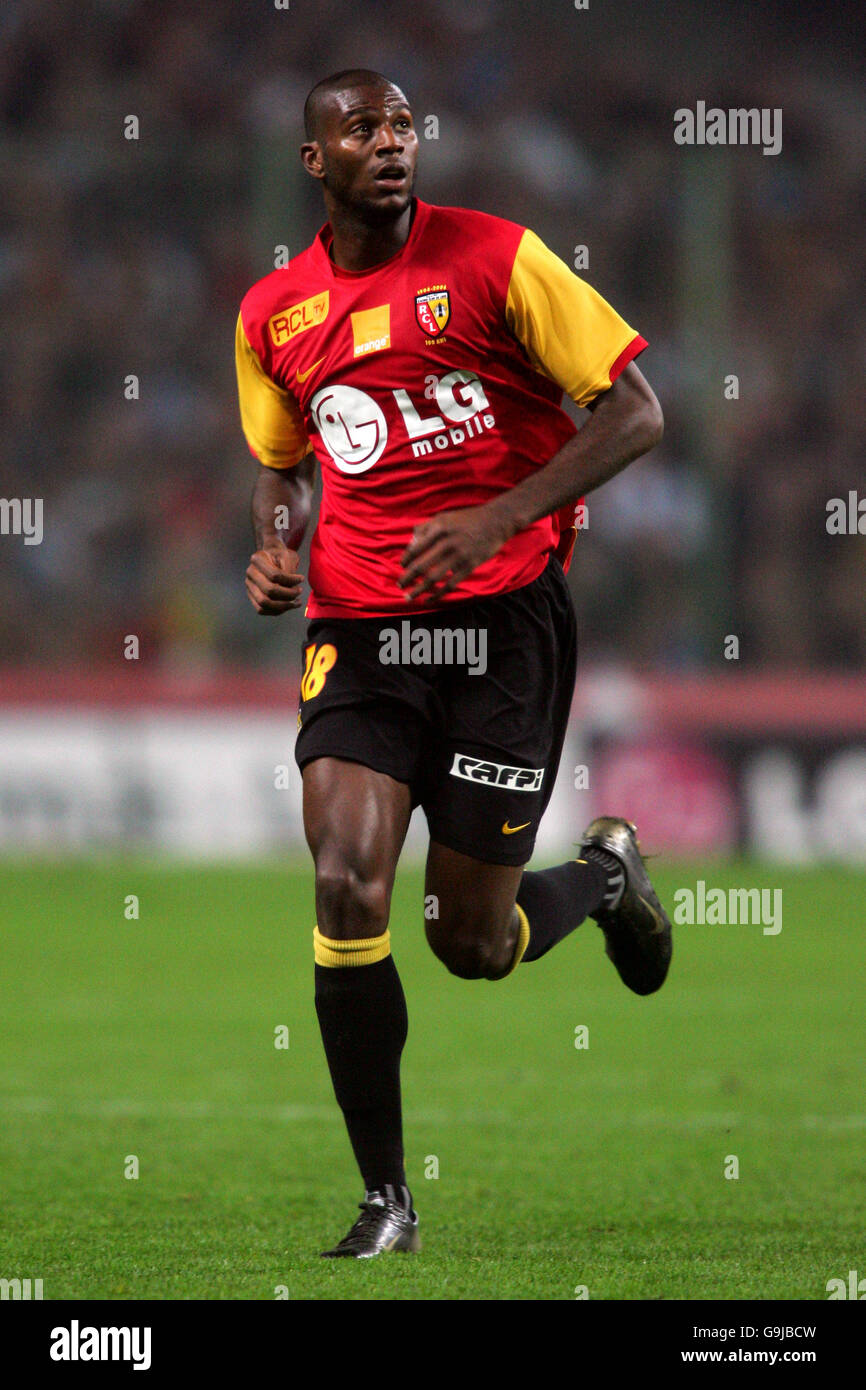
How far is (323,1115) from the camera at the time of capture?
5992 mm

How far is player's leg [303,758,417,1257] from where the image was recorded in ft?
12.9

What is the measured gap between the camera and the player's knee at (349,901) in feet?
12.9

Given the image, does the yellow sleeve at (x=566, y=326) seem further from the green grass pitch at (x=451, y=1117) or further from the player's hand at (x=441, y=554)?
the green grass pitch at (x=451, y=1117)

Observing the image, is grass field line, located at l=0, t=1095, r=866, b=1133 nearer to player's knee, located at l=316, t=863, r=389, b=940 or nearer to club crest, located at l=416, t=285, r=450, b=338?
player's knee, located at l=316, t=863, r=389, b=940

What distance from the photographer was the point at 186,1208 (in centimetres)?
450

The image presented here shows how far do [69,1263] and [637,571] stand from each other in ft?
37.0

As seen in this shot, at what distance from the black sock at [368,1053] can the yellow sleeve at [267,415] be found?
4.49 feet

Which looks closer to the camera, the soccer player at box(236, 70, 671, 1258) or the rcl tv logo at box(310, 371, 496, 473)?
the soccer player at box(236, 70, 671, 1258)

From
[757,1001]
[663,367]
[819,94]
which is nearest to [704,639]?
[663,367]

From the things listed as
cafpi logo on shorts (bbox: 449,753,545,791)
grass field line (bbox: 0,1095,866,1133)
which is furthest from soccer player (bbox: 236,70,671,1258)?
grass field line (bbox: 0,1095,866,1133)

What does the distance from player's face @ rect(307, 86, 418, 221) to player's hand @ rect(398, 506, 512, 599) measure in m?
0.77

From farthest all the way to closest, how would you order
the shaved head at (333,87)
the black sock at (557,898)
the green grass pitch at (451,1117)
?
the black sock at (557,898), the shaved head at (333,87), the green grass pitch at (451,1117)

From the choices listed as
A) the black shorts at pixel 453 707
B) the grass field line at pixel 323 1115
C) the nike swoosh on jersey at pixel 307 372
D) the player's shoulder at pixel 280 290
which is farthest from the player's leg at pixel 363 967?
the grass field line at pixel 323 1115
